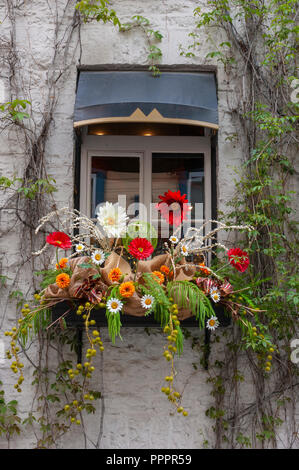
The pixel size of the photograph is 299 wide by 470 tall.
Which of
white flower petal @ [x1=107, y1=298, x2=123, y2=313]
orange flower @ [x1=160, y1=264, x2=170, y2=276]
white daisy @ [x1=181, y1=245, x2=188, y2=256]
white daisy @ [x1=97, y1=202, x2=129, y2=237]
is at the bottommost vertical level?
white flower petal @ [x1=107, y1=298, x2=123, y2=313]

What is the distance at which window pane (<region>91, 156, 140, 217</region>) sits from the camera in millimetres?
3521

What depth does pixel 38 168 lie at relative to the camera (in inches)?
131

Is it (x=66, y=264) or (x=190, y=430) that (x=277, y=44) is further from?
(x=190, y=430)

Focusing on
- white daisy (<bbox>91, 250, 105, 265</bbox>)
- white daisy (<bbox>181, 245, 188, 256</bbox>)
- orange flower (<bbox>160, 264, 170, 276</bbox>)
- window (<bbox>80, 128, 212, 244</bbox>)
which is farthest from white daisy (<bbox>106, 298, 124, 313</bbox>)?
window (<bbox>80, 128, 212, 244</bbox>)

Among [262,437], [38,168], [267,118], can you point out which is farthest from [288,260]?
[38,168]

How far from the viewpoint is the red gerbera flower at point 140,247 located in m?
2.64

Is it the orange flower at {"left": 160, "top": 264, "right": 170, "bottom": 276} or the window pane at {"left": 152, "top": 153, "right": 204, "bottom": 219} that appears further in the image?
the window pane at {"left": 152, "top": 153, "right": 204, "bottom": 219}

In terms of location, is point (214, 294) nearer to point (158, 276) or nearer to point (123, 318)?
point (158, 276)

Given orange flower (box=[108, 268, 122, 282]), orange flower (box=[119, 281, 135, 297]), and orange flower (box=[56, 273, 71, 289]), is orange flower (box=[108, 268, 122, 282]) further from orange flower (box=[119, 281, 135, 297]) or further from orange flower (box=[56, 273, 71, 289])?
orange flower (box=[56, 273, 71, 289])

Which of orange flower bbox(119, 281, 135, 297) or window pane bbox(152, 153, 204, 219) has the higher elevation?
window pane bbox(152, 153, 204, 219)

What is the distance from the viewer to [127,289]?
2.59 meters

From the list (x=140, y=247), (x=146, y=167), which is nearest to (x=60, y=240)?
(x=140, y=247)

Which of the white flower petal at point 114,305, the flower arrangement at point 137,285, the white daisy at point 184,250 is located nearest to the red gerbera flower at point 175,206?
the flower arrangement at point 137,285

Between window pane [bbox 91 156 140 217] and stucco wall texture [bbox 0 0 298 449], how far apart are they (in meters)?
0.25
